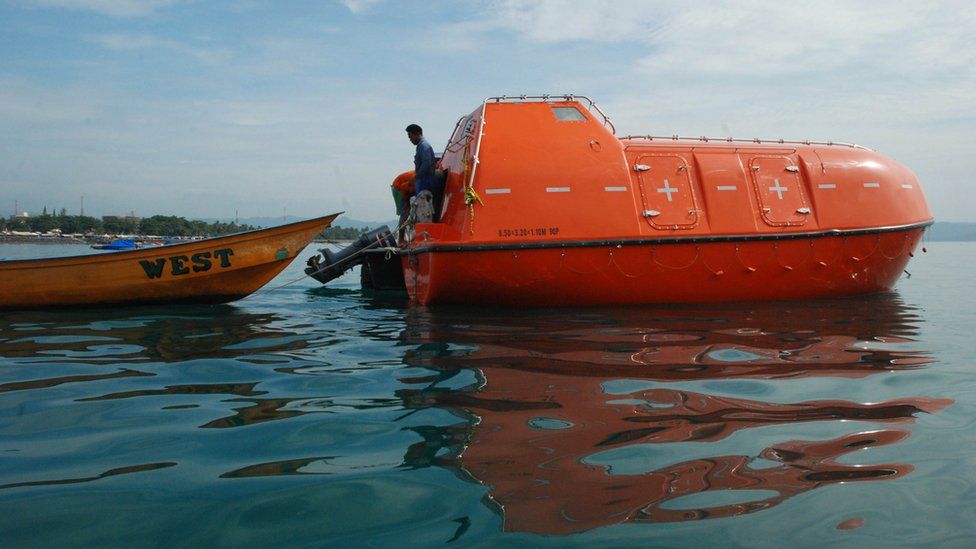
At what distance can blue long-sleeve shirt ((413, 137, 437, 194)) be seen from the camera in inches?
315

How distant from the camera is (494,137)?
7250 mm

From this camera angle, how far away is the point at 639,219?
7.13 metres

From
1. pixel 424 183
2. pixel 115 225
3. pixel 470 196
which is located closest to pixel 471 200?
pixel 470 196

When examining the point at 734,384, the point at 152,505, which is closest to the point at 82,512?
the point at 152,505

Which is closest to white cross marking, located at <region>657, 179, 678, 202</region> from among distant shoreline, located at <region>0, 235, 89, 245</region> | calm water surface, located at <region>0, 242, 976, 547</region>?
calm water surface, located at <region>0, 242, 976, 547</region>

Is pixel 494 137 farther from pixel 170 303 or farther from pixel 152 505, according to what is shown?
pixel 152 505

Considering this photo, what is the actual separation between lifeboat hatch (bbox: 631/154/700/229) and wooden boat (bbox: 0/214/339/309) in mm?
3773

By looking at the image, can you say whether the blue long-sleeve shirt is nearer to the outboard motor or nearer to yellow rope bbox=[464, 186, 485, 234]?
yellow rope bbox=[464, 186, 485, 234]

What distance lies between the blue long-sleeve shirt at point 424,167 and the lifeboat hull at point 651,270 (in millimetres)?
858

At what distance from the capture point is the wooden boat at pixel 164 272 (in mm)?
7430

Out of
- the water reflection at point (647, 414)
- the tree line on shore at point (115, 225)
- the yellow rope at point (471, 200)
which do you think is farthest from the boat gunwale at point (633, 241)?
the tree line on shore at point (115, 225)

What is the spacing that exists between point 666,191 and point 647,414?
477 centimetres

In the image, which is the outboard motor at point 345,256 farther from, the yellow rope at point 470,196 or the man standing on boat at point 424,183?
the yellow rope at point 470,196

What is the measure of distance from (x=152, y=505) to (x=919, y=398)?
11.9ft
